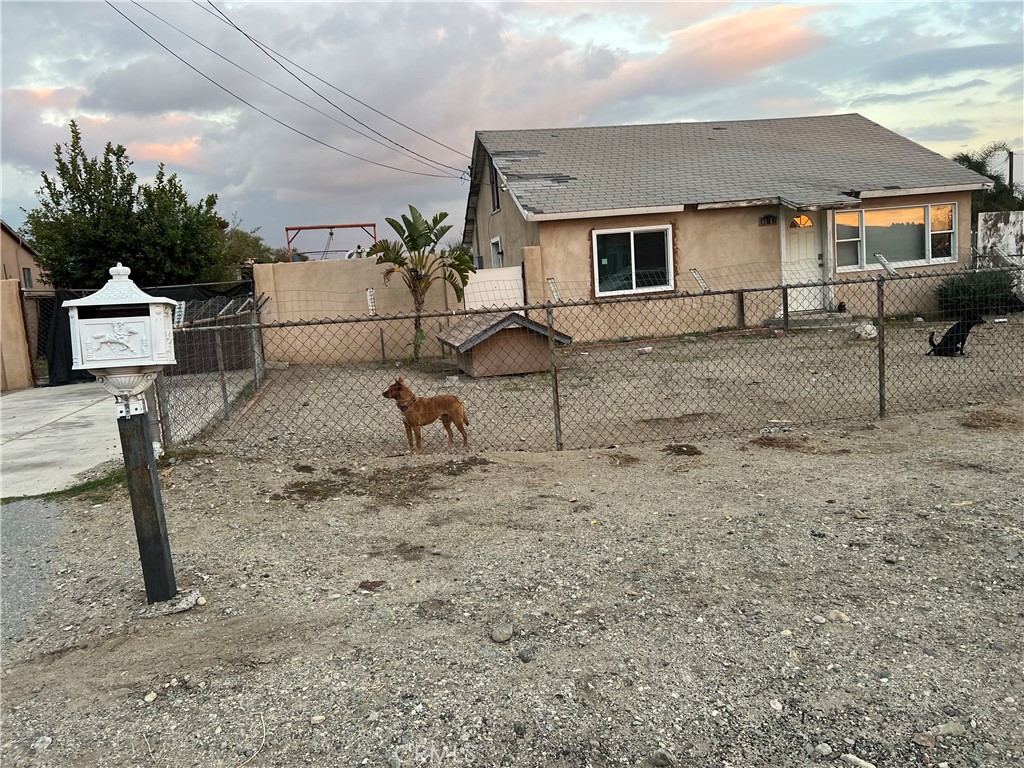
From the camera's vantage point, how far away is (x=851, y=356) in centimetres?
1091

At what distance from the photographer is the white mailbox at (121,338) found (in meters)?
3.08

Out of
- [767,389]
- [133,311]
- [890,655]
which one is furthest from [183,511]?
[767,389]

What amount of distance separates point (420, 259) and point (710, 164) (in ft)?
25.1

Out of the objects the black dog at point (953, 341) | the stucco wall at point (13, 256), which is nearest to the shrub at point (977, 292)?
the black dog at point (953, 341)

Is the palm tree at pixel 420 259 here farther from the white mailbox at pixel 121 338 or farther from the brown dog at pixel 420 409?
the white mailbox at pixel 121 338

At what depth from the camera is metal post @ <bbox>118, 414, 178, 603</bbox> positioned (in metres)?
3.27

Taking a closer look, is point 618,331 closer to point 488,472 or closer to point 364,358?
point 364,358

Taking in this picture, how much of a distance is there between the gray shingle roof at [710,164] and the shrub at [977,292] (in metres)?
2.29

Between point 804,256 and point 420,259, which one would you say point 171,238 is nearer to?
point 420,259

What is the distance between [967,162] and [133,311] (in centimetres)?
2777

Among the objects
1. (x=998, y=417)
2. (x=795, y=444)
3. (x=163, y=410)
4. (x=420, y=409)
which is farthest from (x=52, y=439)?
(x=998, y=417)

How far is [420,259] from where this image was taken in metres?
14.5

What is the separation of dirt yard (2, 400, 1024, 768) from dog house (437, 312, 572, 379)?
19.3 ft

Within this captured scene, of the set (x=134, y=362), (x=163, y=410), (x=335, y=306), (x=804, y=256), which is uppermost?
(x=804, y=256)
